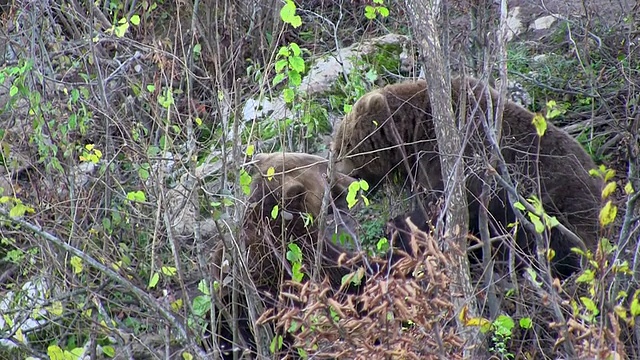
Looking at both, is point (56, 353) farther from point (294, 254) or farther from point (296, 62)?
point (296, 62)

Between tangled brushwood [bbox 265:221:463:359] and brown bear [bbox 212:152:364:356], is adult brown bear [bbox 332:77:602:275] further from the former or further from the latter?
tangled brushwood [bbox 265:221:463:359]

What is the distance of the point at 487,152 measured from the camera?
20.6ft

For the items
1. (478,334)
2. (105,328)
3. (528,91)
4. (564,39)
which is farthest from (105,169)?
(564,39)

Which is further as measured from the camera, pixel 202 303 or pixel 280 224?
pixel 280 224

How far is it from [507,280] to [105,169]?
2732 mm

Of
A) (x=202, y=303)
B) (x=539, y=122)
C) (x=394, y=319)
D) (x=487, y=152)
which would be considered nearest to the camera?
(x=394, y=319)

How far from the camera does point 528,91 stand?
8.55 metres

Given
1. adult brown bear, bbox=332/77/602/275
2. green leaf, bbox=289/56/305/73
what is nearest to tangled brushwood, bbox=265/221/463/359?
green leaf, bbox=289/56/305/73

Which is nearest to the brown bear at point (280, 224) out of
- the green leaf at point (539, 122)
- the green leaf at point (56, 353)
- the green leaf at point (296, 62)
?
the green leaf at point (296, 62)

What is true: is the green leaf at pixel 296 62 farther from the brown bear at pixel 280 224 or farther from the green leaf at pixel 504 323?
the green leaf at pixel 504 323

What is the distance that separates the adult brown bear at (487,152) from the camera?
21.3ft

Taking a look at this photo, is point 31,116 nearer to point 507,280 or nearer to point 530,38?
point 507,280

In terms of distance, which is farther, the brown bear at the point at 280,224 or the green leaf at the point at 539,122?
the brown bear at the point at 280,224

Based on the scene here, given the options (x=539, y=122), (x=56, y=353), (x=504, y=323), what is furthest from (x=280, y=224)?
(x=539, y=122)
